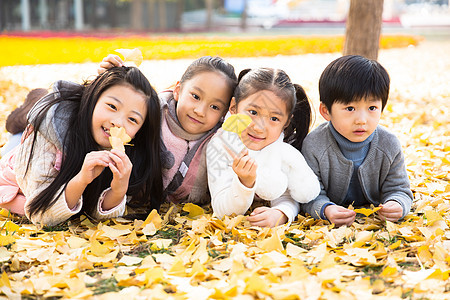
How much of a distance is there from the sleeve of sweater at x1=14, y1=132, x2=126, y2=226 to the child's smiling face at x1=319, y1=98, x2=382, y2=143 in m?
1.28

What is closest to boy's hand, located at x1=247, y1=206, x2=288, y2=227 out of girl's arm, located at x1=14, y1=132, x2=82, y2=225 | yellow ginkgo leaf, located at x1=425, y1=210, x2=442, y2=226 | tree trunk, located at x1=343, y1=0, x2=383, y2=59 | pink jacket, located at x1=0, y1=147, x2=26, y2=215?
yellow ginkgo leaf, located at x1=425, y1=210, x2=442, y2=226

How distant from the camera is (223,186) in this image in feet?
9.10

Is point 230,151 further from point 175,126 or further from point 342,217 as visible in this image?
point 342,217

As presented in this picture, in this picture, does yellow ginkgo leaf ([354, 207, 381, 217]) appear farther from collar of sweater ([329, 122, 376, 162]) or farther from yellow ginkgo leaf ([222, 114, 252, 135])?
yellow ginkgo leaf ([222, 114, 252, 135])

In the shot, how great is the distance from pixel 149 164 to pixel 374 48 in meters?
3.14

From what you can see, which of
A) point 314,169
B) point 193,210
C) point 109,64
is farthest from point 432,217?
point 109,64

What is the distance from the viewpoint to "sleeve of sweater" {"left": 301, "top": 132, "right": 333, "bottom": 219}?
111 inches

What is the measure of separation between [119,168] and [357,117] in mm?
1304

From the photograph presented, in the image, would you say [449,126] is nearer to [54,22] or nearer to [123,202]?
[123,202]

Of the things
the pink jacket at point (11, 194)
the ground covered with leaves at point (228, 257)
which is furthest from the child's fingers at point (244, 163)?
the pink jacket at point (11, 194)

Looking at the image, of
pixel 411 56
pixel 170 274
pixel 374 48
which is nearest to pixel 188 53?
pixel 411 56

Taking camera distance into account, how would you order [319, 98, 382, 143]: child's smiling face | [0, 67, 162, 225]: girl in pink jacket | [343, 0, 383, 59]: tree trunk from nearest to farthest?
[0, 67, 162, 225]: girl in pink jacket → [319, 98, 382, 143]: child's smiling face → [343, 0, 383, 59]: tree trunk

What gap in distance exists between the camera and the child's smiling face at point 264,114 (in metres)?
2.69

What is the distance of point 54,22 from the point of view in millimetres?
26859
